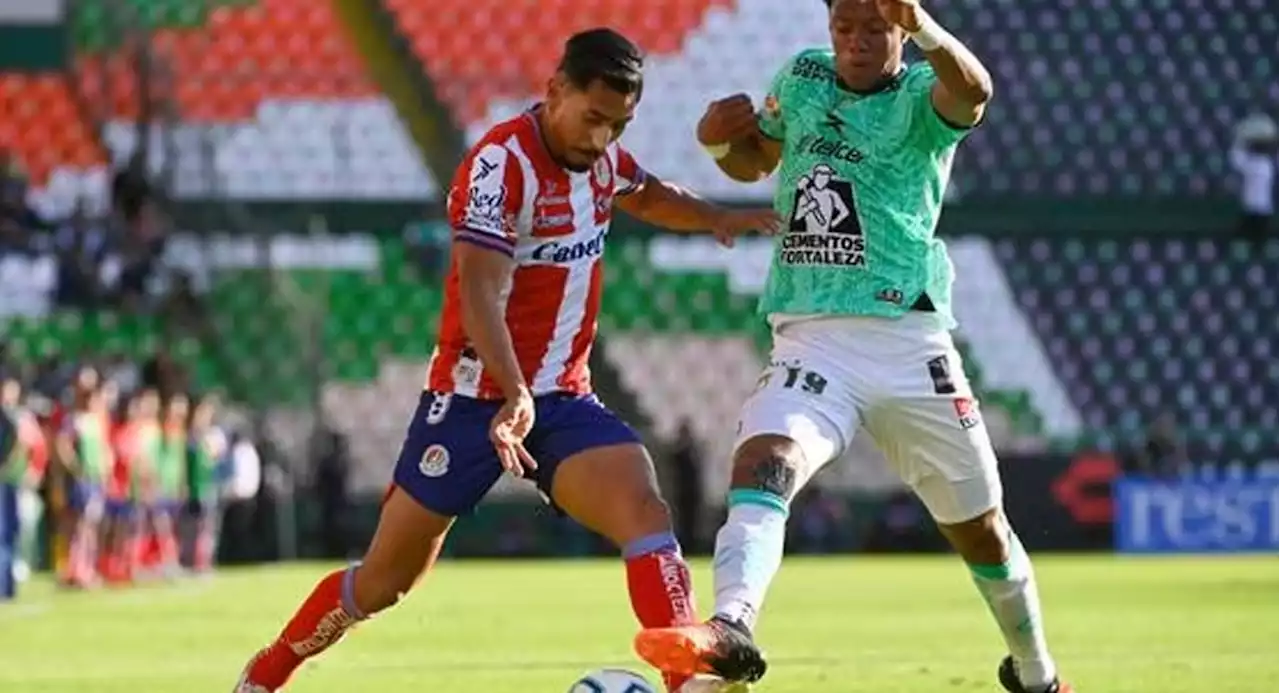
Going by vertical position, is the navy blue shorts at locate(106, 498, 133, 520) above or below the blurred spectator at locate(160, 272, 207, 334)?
below

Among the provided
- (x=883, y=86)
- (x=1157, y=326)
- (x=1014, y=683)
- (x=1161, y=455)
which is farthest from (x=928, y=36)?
(x=1157, y=326)

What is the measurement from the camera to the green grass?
36.2 ft

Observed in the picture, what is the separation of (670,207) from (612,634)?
684 centimetres

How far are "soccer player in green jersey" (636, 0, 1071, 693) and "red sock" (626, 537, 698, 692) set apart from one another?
0.33 meters

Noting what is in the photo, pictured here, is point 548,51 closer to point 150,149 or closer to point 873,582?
point 150,149

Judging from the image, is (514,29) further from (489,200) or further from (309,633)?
(489,200)

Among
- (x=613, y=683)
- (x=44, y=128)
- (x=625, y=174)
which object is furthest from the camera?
(x=44, y=128)

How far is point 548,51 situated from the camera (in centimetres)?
3319

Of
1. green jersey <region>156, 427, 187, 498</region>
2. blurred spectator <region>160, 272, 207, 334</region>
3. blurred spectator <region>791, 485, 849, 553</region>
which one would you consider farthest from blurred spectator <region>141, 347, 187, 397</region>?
blurred spectator <region>791, 485, 849, 553</region>

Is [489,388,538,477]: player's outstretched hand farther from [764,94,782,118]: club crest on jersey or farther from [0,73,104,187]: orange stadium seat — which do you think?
[0,73,104,187]: orange stadium seat

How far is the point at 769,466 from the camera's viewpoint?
7527 mm

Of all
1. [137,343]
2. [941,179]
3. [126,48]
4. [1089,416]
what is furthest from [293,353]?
[941,179]

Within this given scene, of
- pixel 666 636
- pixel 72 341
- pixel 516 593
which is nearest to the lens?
pixel 666 636

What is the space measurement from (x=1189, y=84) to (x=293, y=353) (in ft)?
38.9
